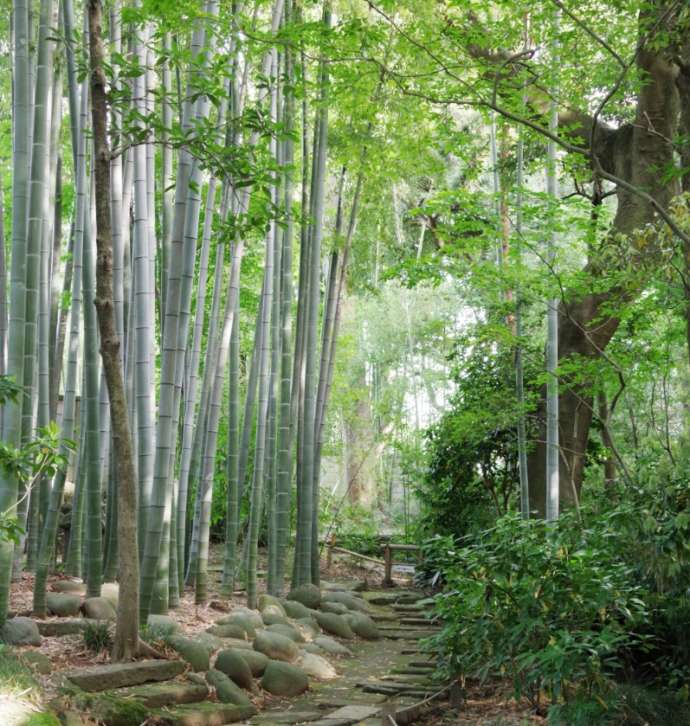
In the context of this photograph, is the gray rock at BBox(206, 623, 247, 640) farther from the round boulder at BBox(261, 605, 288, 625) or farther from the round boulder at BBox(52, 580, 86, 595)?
the round boulder at BBox(52, 580, 86, 595)

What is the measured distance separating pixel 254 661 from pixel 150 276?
220 cm

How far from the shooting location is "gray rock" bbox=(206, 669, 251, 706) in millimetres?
4238

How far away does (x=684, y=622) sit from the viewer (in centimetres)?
377

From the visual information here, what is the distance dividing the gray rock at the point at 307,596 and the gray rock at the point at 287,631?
1.14m

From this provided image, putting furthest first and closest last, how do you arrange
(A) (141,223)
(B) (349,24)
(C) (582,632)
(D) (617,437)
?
(D) (617,437)
(A) (141,223)
(B) (349,24)
(C) (582,632)

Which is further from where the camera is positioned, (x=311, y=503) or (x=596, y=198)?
(x=311, y=503)

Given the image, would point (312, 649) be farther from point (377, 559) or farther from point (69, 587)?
point (377, 559)

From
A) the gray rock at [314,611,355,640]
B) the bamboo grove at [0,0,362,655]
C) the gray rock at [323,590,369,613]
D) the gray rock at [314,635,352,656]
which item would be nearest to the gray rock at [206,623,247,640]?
the bamboo grove at [0,0,362,655]

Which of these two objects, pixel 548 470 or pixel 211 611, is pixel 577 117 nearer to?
pixel 548 470

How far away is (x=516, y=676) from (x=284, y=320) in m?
3.96

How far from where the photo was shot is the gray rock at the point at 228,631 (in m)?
5.25

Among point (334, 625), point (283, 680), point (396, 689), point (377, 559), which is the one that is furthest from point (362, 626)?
point (377, 559)

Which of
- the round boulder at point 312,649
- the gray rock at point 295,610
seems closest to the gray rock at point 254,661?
the round boulder at point 312,649

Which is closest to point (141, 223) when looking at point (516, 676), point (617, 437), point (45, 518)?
point (45, 518)
